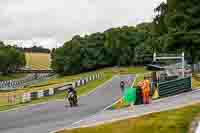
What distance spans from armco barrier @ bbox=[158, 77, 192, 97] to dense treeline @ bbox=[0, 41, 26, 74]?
126 metres

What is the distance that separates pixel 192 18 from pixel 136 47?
75.3 metres

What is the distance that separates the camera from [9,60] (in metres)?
160

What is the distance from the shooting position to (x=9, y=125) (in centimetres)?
2469

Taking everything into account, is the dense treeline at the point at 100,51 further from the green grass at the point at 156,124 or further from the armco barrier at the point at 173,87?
the green grass at the point at 156,124

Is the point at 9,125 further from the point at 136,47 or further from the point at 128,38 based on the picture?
the point at 128,38

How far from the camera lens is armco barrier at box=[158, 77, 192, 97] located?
30.5 meters

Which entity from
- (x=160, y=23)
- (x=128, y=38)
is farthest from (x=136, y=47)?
(x=160, y=23)

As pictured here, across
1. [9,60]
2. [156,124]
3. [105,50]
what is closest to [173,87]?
[156,124]

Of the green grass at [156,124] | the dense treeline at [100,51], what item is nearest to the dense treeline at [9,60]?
the dense treeline at [100,51]

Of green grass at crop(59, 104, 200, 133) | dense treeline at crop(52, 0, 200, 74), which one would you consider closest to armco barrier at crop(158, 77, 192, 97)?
green grass at crop(59, 104, 200, 133)

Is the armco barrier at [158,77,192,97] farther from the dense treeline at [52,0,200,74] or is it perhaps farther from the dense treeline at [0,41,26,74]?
the dense treeline at [0,41,26,74]

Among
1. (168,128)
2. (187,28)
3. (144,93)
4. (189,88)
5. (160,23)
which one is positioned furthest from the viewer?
(160,23)

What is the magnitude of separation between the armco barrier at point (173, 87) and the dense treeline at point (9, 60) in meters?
126

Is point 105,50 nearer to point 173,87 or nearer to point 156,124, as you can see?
point 173,87
